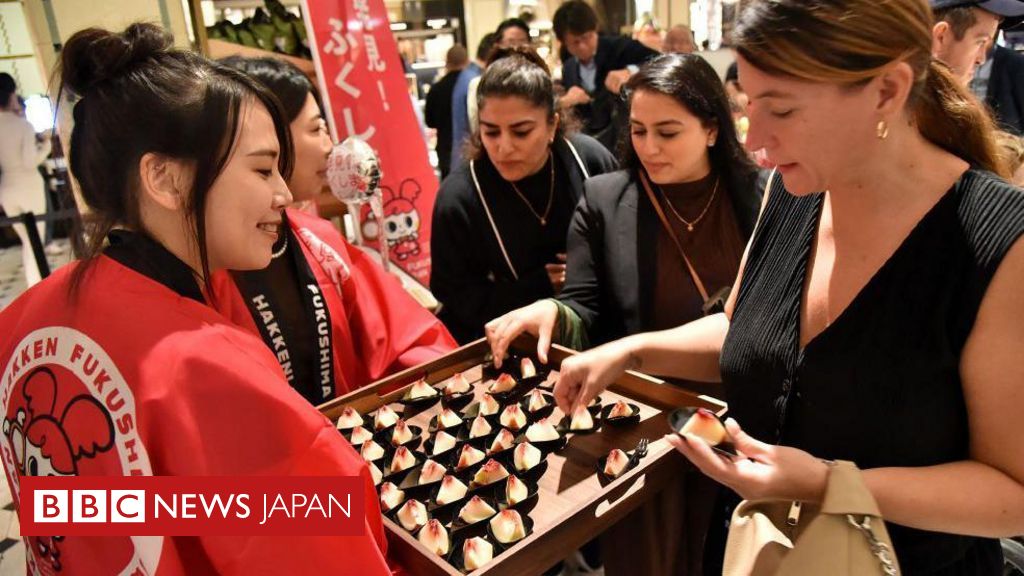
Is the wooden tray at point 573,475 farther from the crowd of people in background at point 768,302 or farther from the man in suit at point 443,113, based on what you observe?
the man in suit at point 443,113

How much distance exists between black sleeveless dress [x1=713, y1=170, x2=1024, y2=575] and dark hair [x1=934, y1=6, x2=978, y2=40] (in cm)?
148

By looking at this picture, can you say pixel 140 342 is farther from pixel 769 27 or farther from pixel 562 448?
pixel 769 27

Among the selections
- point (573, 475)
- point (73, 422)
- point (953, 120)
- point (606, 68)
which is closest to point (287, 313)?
point (73, 422)

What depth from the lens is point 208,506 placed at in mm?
886

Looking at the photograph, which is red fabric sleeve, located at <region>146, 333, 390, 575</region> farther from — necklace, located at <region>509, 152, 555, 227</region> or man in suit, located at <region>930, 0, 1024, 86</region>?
man in suit, located at <region>930, 0, 1024, 86</region>

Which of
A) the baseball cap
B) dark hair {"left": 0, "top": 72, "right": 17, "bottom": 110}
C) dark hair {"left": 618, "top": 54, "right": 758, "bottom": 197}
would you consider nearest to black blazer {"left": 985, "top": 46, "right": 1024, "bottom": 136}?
the baseball cap

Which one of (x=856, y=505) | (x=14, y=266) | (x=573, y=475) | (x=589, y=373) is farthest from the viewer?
A: (x=14, y=266)

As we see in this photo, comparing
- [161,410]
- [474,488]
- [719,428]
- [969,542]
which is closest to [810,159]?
[719,428]

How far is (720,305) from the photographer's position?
1.61 metres

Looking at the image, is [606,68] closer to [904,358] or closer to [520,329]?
[520,329]

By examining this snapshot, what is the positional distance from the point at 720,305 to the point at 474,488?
30.0 inches

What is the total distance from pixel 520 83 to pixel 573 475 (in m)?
1.34

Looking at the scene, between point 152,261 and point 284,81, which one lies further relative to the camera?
point 284,81

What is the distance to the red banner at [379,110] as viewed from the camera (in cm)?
300
